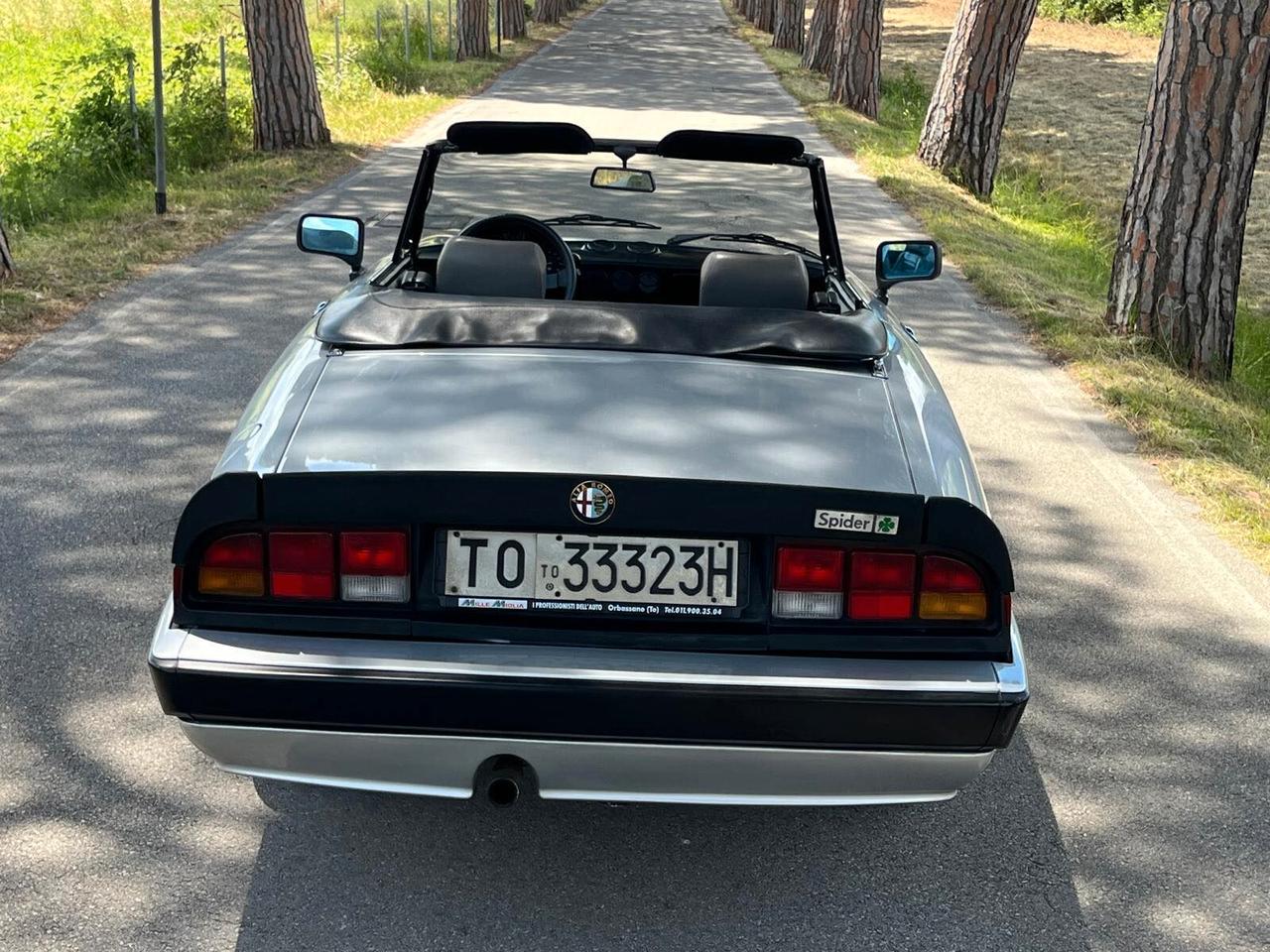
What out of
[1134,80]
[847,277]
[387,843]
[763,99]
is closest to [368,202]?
[847,277]

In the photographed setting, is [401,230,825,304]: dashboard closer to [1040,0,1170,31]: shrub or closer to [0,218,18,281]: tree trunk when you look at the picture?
[0,218,18,281]: tree trunk

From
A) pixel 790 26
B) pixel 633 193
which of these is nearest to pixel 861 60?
pixel 633 193

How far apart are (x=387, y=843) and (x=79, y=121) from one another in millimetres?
11973

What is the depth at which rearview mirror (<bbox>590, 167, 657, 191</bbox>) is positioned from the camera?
4617mm

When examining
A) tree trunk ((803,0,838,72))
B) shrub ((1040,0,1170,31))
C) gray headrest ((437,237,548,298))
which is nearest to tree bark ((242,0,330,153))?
gray headrest ((437,237,548,298))

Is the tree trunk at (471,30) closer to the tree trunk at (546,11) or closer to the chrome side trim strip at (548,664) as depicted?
the tree trunk at (546,11)

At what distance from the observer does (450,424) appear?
3.22 meters

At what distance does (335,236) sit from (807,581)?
86.5 inches

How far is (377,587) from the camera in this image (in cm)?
302

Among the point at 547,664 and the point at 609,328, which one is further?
the point at 609,328

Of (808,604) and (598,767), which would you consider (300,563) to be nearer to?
(598,767)

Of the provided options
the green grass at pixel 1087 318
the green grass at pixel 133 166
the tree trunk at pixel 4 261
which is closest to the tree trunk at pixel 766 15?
the green grass at pixel 133 166

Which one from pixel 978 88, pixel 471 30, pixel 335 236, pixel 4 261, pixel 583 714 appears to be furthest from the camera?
pixel 471 30

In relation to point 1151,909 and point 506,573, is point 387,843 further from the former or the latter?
point 1151,909
